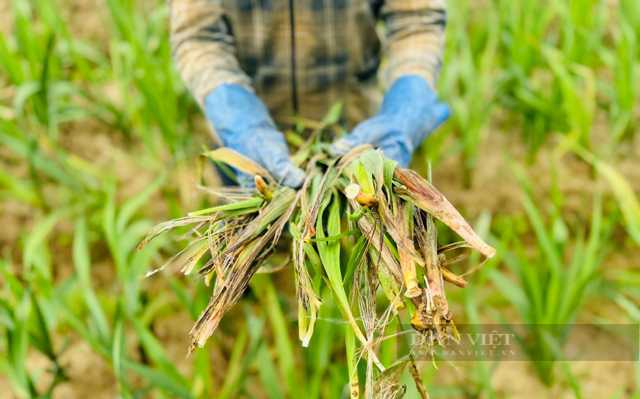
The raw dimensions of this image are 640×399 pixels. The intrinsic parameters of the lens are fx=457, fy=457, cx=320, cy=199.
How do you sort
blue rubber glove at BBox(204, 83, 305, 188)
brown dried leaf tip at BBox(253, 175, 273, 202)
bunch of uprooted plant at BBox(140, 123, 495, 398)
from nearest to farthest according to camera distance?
bunch of uprooted plant at BBox(140, 123, 495, 398) < brown dried leaf tip at BBox(253, 175, 273, 202) < blue rubber glove at BBox(204, 83, 305, 188)

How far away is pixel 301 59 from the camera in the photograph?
0.97 metres

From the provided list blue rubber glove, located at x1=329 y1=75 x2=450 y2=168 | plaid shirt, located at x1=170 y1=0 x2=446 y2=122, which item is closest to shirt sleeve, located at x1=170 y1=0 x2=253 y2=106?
plaid shirt, located at x1=170 y1=0 x2=446 y2=122

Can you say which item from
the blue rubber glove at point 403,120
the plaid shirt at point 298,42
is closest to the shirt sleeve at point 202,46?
the plaid shirt at point 298,42

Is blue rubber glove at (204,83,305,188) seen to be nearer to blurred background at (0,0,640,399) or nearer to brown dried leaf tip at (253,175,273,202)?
brown dried leaf tip at (253,175,273,202)

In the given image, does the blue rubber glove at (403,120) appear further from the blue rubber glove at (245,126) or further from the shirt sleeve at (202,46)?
the shirt sleeve at (202,46)

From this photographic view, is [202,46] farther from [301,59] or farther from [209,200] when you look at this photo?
[209,200]

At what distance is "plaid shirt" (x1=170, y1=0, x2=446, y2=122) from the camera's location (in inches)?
36.8

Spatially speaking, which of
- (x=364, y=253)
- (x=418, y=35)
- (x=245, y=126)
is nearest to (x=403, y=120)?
(x=418, y=35)

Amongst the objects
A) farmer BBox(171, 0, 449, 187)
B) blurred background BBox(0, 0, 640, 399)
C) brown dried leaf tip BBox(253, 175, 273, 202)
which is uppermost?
farmer BBox(171, 0, 449, 187)

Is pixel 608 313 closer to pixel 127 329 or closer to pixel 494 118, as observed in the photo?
pixel 494 118

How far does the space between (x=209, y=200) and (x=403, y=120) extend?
0.48m

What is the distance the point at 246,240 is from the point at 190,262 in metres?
0.08

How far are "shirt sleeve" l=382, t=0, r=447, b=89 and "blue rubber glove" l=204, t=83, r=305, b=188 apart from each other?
31cm

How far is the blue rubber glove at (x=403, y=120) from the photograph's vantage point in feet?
2.86
